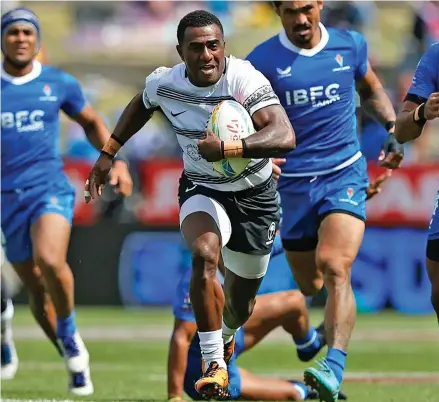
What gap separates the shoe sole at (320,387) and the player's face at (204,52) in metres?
1.92

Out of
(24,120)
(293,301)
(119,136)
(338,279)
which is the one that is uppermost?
(119,136)

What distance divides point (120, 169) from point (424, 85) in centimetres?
280

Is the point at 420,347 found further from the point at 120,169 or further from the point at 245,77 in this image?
the point at 245,77

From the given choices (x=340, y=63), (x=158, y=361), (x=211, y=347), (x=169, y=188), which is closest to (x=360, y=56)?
(x=340, y=63)

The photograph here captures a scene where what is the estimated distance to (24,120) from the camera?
10.2 m

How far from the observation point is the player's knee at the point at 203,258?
7.07 metres

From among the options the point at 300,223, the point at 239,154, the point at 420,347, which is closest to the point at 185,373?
the point at 300,223

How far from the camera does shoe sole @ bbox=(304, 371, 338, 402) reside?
7273mm

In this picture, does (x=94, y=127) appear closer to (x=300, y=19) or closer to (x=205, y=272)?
(x=300, y=19)

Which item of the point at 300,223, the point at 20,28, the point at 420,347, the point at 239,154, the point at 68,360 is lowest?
the point at 420,347

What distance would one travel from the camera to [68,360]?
383 inches

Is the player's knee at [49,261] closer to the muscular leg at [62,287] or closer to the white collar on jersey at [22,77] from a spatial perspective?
the muscular leg at [62,287]

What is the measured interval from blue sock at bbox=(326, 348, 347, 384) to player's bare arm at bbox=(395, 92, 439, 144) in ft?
4.79

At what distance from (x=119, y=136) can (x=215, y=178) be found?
0.90 meters
